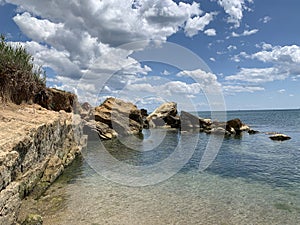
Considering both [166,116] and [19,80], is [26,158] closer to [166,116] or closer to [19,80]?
[19,80]

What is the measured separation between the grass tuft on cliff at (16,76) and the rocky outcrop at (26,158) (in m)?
1.77

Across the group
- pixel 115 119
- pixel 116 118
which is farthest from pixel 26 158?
pixel 116 118

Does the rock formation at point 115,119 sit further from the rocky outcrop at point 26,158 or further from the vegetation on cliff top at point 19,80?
the rocky outcrop at point 26,158

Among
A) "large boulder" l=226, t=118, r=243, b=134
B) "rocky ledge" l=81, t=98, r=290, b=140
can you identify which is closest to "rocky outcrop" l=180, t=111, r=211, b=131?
"rocky ledge" l=81, t=98, r=290, b=140

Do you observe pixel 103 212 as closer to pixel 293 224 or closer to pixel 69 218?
pixel 69 218

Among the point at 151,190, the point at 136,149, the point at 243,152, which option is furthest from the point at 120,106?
the point at 151,190

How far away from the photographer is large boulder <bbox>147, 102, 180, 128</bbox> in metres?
57.4

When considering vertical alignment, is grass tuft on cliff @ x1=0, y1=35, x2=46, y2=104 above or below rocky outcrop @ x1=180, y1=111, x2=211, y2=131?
above

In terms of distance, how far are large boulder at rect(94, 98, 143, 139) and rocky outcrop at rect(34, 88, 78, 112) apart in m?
5.54

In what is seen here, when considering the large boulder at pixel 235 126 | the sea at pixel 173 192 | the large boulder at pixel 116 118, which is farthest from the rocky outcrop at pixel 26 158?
the large boulder at pixel 235 126

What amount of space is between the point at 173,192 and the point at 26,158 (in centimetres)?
743

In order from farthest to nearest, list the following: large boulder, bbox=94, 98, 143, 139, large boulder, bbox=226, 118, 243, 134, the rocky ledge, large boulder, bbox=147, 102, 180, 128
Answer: large boulder, bbox=147, 102, 180, 128 < large boulder, bbox=226, 118, 243, 134 < the rocky ledge < large boulder, bbox=94, 98, 143, 139

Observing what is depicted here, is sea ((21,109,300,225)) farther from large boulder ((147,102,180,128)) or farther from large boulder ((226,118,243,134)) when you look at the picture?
large boulder ((147,102,180,128))

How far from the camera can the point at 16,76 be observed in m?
19.2
